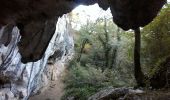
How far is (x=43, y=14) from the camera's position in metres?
8.13

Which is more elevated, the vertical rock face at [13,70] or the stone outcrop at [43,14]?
the stone outcrop at [43,14]

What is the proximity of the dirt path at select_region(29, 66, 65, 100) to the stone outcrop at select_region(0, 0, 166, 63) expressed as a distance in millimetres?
11833

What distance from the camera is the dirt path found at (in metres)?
21.5

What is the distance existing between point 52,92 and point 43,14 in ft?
51.7

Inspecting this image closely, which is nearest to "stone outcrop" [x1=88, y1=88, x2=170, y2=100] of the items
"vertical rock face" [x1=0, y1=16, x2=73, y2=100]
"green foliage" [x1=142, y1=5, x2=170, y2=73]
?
"green foliage" [x1=142, y1=5, x2=170, y2=73]

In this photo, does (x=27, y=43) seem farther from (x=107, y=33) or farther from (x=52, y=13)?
(x=107, y=33)

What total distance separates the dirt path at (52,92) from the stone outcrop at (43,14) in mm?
11833

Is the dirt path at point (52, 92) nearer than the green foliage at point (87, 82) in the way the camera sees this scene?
No

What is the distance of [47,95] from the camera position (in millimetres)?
22281

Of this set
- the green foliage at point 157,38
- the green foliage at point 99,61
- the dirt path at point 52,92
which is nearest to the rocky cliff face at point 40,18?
the green foliage at point 157,38

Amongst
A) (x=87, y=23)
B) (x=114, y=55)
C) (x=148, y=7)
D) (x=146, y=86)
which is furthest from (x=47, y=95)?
(x=148, y=7)

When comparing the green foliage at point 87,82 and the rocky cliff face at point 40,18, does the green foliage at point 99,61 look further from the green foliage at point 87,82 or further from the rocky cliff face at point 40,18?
the rocky cliff face at point 40,18

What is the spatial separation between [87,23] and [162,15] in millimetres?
15083

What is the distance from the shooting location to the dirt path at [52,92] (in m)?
21.5
